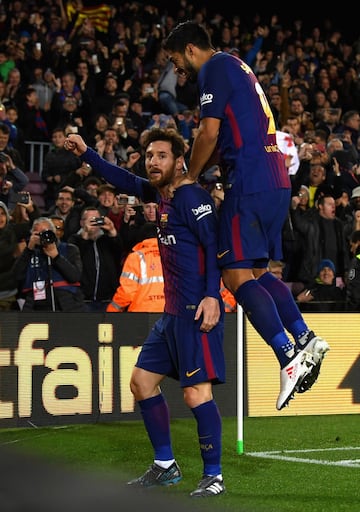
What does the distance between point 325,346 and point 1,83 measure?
11.0 m

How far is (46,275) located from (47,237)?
446 mm

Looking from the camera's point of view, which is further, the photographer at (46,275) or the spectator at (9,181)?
the spectator at (9,181)

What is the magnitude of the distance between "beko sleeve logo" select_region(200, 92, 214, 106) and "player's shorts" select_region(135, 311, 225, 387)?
1.09 m

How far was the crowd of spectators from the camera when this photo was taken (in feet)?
37.9

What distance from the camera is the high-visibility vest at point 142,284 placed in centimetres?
916

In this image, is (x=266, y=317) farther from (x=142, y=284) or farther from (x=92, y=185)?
(x=92, y=185)

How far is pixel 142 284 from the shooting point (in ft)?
30.2

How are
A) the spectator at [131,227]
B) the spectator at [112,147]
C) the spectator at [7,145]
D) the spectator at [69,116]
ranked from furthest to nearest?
the spectator at [69,116] < the spectator at [112,147] < the spectator at [7,145] < the spectator at [131,227]

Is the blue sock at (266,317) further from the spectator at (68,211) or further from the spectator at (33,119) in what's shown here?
the spectator at (33,119)

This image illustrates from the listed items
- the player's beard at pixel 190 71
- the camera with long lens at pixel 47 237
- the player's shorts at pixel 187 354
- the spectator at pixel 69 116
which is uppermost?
the spectator at pixel 69 116

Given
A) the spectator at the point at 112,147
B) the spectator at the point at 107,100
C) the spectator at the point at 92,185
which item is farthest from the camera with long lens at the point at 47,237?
the spectator at the point at 107,100

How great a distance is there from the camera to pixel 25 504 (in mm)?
721

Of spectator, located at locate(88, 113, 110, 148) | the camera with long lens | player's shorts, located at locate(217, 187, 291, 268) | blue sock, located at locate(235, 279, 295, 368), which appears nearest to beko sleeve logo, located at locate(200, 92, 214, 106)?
player's shorts, located at locate(217, 187, 291, 268)

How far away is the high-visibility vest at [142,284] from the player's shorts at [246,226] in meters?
4.65
